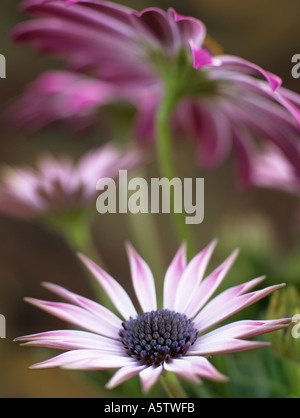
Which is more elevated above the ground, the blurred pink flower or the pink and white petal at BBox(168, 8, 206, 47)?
the pink and white petal at BBox(168, 8, 206, 47)

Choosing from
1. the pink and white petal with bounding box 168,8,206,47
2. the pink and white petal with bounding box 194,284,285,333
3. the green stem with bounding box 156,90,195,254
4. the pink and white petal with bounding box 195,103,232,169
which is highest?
the pink and white petal with bounding box 168,8,206,47

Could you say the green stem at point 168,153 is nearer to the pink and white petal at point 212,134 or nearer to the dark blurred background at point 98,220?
the pink and white petal at point 212,134

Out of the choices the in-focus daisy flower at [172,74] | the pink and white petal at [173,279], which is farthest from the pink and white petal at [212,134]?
the pink and white petal at [173,279]

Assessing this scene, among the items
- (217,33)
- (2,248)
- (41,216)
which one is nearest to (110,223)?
(2,248)

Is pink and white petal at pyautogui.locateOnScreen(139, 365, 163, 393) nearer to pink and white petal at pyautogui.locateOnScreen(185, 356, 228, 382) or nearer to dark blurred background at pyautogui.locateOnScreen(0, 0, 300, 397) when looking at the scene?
pink and white petal at pyautogui.locateOnScreen(185, 356, 228, 382)

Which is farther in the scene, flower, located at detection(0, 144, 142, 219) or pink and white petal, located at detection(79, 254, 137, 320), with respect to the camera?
flower, located at detection(0, 144, 142, 219)

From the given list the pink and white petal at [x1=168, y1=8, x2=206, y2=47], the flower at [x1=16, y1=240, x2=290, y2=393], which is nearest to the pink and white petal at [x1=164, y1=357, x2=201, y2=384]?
the flower at [x1=16, y1=240, x2=290, y2=393]
